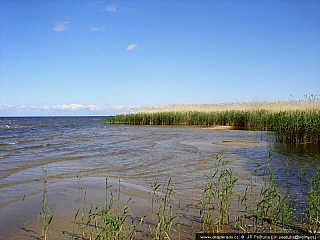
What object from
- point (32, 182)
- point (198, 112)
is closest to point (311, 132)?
point (32, 182)

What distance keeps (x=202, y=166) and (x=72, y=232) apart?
205 inches

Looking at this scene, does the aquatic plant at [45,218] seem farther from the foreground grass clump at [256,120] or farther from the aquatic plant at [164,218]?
the foreground grass clump at [256,120]

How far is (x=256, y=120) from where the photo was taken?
23.3 metres

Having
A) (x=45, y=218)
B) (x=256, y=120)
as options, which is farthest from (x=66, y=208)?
(x=256, y=120)

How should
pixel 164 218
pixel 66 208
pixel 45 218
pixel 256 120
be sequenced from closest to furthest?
1. pixel 164 218
2. pixel 45 218
3. pixel 66 208
4. pixel 256 120

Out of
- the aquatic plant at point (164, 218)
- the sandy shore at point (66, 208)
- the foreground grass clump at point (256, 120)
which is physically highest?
the foreground grass clump at point (256, 120)

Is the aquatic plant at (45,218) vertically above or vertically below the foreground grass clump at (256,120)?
below

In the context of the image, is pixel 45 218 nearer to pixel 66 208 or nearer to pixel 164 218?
pixel 66 208

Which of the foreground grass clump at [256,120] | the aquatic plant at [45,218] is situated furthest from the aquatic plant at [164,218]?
the foreground grass clump at [256,120]

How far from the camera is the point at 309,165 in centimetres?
784

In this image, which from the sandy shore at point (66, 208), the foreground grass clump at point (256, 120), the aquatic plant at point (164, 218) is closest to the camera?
the aquatic plant at point (164, 218)

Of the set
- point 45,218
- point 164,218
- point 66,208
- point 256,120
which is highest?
point 256,120

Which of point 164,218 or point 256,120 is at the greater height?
point 256,120

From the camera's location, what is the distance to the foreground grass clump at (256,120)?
40.7ft
